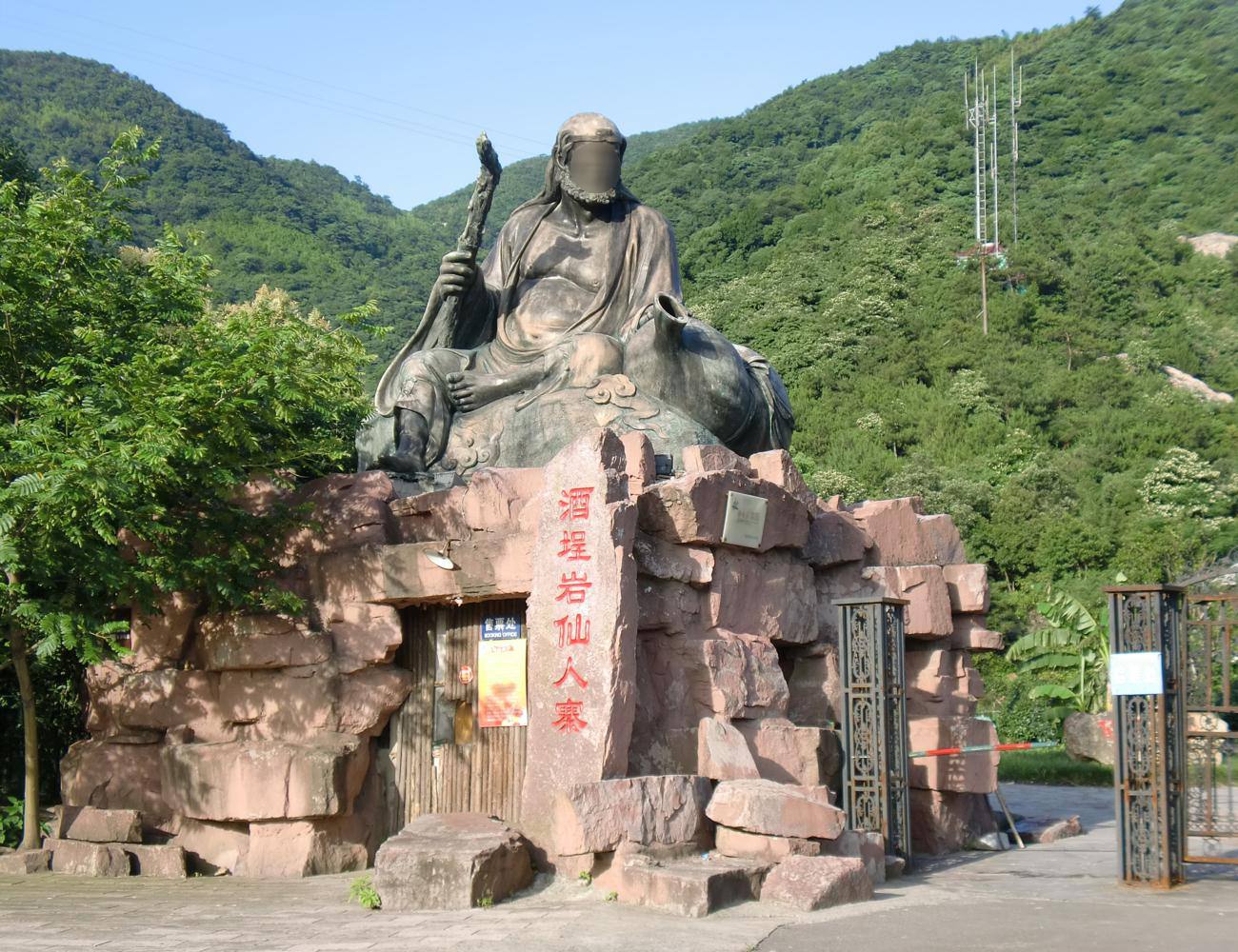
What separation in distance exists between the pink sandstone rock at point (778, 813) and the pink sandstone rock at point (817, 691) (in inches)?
66.0

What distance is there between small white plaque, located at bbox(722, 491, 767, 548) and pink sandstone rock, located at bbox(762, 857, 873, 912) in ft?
6.57

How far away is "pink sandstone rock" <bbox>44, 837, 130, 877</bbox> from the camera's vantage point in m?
7.74

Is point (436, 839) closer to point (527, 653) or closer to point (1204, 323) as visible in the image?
point (527, 653)

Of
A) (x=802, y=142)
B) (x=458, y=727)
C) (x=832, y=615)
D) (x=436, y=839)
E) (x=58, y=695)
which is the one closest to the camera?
(x=436, y=839)

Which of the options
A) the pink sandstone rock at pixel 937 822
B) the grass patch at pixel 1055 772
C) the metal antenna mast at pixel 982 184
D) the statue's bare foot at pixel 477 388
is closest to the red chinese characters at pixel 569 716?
the pink sandstone rock at pixel 937 822

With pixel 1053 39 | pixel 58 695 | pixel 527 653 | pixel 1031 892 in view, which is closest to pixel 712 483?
pixel 527 653

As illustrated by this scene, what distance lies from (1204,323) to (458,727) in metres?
35.8

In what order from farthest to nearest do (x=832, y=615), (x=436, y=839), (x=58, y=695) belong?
(x=58, y=695)
(x=832, y=615)
(x=436, y=839)

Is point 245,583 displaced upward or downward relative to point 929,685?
upward

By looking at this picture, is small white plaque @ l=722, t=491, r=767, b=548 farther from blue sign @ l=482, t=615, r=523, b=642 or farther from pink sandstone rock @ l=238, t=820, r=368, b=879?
pink sandstone rock @ l=238, t=820, r=368, b=879

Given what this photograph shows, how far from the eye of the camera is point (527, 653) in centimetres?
753

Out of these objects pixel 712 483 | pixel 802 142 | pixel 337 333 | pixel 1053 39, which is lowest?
pixel 712 483

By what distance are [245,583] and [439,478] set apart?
4.87 feet

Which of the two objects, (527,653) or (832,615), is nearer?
(527,653)
